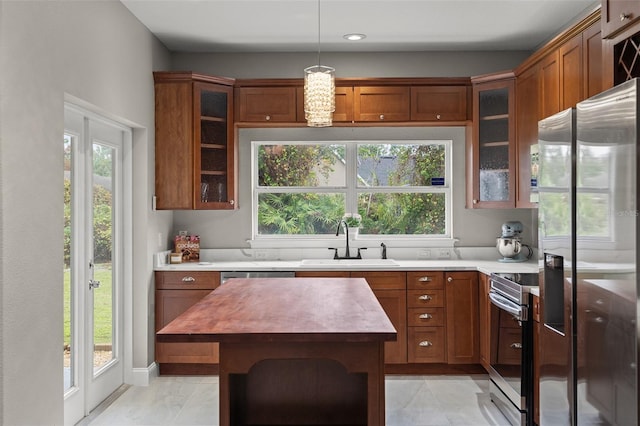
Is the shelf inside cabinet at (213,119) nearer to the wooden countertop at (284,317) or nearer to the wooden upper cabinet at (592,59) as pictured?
the wooden countertop at (284,317)

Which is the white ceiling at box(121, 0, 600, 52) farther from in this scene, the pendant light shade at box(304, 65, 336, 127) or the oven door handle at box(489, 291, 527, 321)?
the oven door handle at box(489, 291, 527, 321)

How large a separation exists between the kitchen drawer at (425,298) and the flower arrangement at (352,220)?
2.77 ft

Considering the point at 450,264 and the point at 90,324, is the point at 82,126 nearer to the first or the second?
the point at 90,324

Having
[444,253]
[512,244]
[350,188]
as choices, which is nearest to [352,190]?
[350,188]

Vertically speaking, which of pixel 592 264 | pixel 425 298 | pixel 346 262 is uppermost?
pixel 592 264

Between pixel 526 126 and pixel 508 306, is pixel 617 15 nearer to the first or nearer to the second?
pixel 508 306

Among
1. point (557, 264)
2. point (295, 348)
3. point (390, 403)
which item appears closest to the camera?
point (295, 348)

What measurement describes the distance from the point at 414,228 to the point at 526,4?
217 centimetres

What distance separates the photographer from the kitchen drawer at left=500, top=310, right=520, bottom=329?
320 centimetres

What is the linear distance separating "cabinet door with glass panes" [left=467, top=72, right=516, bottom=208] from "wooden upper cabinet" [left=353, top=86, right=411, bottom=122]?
0.61 meters

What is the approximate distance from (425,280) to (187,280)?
6.46ft

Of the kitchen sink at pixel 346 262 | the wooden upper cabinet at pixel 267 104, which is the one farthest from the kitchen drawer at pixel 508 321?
the wooden upper cabinet at pixel 267 104

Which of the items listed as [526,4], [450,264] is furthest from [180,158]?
[526,4]

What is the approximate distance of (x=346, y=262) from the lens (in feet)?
15.3
